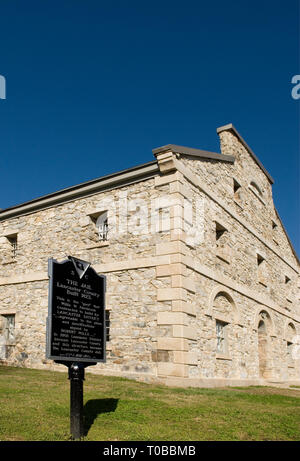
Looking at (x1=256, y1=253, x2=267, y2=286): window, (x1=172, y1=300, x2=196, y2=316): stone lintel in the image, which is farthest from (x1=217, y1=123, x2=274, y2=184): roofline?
(x1=172, y1=300, x2=196, y2=316): stone lintel

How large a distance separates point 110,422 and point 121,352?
6.12m

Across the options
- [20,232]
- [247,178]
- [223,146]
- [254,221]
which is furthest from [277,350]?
[20,232]

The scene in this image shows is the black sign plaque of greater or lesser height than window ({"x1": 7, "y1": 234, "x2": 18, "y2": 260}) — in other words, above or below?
below

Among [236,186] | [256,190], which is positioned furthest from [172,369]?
[256,190]

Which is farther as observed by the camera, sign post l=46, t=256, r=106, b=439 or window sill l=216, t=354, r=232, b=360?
window sill l=216, t=354, r=232, b=360

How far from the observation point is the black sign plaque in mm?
6133

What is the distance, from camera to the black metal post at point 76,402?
6.13 meters

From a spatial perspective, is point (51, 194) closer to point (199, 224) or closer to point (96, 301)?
point (199, 224)

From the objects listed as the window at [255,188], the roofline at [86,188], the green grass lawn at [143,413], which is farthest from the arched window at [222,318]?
the window at [255,188]

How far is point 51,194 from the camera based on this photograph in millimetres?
16422

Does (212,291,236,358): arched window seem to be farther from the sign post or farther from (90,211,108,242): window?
the sign post

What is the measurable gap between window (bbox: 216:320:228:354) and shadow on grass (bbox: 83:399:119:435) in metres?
6.66

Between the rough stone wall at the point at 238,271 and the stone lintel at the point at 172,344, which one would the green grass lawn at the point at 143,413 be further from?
the rough stone wall at the point at 238,271

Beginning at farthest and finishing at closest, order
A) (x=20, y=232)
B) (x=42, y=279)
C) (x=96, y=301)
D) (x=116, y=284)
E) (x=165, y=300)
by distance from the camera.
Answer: (x=20, y=232) → (x=42, y=279) → (x=116, y=284) → (x=165, y=300) → (x=96, y=301)
